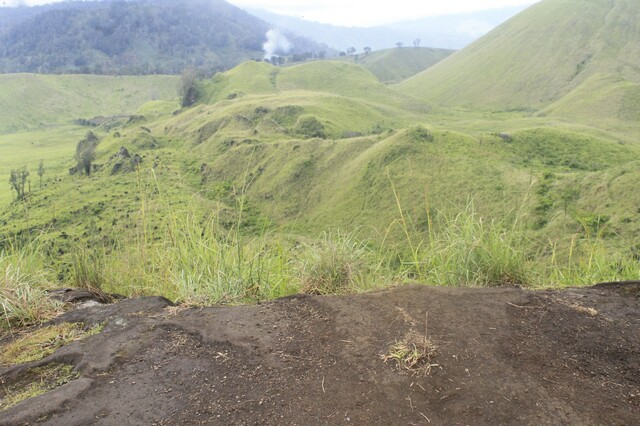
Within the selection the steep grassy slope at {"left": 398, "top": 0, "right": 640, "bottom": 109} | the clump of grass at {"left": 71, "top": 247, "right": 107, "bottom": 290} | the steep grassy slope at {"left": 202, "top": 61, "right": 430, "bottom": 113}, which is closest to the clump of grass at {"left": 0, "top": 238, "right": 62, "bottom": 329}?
the clump of grass at {"left": 71, "top": 247, "right": 107, "bottom": 290}

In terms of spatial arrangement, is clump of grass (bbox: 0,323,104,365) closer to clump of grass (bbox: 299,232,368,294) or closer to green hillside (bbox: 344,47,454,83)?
clump of grass (bbox: 299,232,368,294)

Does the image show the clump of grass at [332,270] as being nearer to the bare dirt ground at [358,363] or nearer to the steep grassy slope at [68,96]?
the bare dirt ground at [358,363]

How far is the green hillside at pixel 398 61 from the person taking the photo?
6294 inches

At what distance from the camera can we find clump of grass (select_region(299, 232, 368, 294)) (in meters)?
4.51

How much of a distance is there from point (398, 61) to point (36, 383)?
18020 centimetres

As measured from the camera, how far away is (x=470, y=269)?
462 centimetres

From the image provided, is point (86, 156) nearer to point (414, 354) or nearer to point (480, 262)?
point (480, 262)

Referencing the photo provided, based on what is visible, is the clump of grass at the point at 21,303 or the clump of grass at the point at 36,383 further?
the clump of grass at the point at 21,303

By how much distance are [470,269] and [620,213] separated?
20305 millimetres

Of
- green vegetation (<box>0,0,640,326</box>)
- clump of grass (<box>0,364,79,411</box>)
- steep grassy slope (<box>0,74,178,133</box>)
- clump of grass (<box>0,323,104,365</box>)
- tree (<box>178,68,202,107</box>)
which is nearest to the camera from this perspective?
clump of grass (<box>0,364,79,411</box>)

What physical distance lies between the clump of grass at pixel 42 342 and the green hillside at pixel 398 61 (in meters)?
155

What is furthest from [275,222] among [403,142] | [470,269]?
[470,269]

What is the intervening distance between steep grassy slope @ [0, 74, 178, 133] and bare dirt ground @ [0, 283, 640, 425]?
13069 cm

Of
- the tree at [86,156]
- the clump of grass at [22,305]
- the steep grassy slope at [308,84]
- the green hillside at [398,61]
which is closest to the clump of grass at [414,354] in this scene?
the clump of grass at [22,305]
